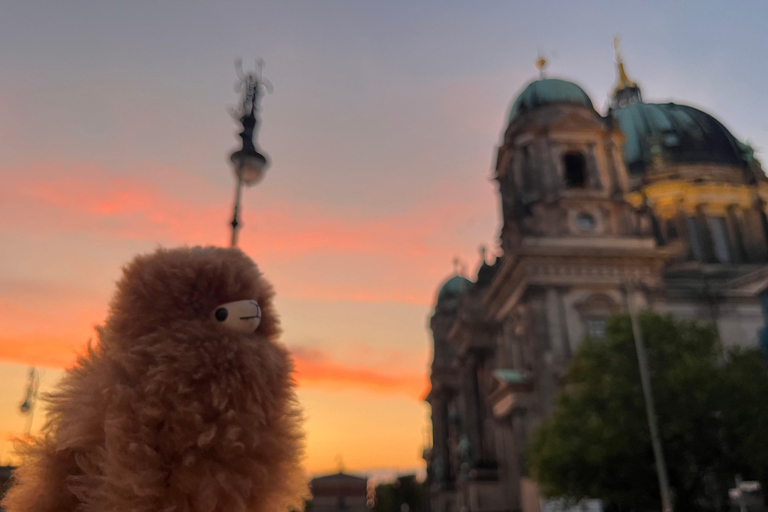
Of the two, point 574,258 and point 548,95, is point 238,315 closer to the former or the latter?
point 574,258

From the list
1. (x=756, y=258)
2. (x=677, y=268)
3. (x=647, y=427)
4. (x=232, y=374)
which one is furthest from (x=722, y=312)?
(x=232, y=374)

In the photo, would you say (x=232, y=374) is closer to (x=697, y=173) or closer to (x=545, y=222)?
(x=545, y=222)

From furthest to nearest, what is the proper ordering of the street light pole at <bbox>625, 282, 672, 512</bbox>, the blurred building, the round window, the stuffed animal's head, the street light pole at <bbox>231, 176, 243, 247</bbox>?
the blurred building, the round window, the street light pole at <bbox>625, 282, 672, 512</bbox>, the street light pole at <bbox>231, 176, 243, 247</bbox>, the stuffed animal's head

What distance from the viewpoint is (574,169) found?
39.2 metres

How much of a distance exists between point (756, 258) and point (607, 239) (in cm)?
1883

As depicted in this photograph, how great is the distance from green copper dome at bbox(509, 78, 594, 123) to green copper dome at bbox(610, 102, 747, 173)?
13.6 meters

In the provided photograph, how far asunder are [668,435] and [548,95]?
82.8ft

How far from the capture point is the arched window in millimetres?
38403

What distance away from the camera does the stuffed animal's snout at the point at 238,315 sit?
3719 mm

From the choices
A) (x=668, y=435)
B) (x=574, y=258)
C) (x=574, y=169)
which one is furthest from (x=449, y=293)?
(x=668, y=435)

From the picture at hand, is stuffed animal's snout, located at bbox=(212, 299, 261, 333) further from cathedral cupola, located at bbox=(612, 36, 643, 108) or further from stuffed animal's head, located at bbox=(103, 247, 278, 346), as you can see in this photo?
cathedral cupola, located at bbox=(612, 36, 643, 108)

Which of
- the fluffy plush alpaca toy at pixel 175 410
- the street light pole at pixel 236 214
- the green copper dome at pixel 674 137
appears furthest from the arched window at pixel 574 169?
the fluffy plush alpaca toy at pixel 175 410

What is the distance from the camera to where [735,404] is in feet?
71.2

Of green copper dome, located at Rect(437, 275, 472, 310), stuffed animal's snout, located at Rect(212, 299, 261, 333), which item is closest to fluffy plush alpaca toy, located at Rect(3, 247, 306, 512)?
stuffed animal's snout, located at Rect(212, 299, 261, 333)
